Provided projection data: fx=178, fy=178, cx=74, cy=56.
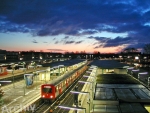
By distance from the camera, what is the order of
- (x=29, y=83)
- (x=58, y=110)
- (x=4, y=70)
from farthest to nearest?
1. (x=4, y=70)
2. (x=29, y=83)
3. (x=58, y=110)

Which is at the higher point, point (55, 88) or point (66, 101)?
point (55, 88)

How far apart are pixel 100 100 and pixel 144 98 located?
187 inches

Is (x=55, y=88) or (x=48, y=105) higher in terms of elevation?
(x=55, y=88)

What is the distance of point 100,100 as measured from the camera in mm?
16891

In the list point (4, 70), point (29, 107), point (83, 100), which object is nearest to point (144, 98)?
point (83, 100)

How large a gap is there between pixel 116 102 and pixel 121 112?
2969 millimetres

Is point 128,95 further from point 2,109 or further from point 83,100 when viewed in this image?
point 2,109

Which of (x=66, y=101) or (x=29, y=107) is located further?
(x=66, y=101)

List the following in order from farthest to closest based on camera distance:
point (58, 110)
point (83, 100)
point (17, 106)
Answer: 1. point (83, 100)
2. point (17, 106)
3. point (58, 110)

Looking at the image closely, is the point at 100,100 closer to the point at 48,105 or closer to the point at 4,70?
the point at 48,105

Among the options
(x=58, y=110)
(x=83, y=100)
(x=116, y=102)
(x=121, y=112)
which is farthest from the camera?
(x=83, y=100)

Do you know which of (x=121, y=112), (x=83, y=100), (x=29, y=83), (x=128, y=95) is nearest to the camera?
(x=121, y=112)

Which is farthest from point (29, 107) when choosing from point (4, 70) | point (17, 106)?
point (4, 70)

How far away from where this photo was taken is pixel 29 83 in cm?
3719
